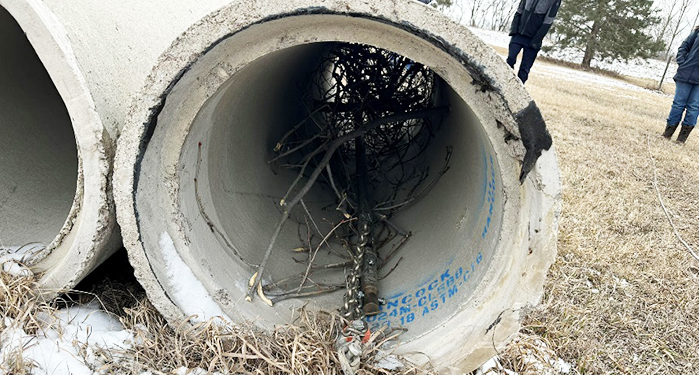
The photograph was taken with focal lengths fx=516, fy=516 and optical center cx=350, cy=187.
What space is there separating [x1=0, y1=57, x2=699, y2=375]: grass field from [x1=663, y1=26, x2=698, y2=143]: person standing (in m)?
2.52

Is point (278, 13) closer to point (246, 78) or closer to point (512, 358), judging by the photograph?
point (246, 78)

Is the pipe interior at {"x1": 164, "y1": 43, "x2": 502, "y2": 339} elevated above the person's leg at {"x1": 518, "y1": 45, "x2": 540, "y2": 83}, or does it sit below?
below

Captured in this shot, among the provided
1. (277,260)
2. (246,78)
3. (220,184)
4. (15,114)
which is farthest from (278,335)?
(15,114)

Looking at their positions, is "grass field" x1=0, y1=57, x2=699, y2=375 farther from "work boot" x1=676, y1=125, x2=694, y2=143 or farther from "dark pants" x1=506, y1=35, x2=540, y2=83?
"work boot" x1=676, y1=125, x2=694, y2=143

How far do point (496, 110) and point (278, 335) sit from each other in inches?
39.9

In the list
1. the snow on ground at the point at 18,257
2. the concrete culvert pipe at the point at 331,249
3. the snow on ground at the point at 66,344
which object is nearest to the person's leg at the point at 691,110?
the concrete culvert pipe at the point at 331,249

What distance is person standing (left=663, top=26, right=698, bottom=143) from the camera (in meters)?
6.15

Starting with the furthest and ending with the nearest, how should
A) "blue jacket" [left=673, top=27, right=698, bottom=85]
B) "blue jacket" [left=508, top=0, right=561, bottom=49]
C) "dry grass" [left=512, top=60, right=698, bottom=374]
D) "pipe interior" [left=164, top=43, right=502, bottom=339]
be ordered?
"blue jacket" [left=673, top=27, right=698, bottom=85] < "blue jacket" [left=508, top=0, right=561, bottom=49] < "dry grass" [left=512, top=60, right=698, bottom=374] < "pipe interior" [left=164, top=43, right=502, bottom=339]

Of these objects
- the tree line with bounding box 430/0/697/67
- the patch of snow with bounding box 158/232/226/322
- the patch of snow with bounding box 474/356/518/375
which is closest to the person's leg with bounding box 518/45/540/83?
the patch of snow with bounding box 474/356/518/375

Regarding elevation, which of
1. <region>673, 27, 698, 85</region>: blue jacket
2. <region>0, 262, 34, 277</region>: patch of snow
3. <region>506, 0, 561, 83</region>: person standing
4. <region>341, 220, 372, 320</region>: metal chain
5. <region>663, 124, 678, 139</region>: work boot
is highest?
<region>673, 27, 698, 85</region>: blue jacket

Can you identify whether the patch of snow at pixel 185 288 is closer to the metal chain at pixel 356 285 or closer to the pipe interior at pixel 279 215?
the pipe interior at pixel 279 215

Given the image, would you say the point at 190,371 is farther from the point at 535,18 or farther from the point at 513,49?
the point at 513,49

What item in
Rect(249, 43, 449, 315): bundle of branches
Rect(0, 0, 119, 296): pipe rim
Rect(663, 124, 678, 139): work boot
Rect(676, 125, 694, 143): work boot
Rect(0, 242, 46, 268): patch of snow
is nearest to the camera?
Rect(0, 0, 119, 296): pipe rim

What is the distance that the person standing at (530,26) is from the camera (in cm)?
486
